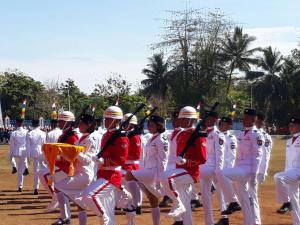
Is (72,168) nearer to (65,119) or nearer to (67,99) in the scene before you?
(65,119)

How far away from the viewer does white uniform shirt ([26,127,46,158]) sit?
1841cm

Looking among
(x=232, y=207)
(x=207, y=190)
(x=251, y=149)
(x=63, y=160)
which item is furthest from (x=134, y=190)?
(x=251, y=149)

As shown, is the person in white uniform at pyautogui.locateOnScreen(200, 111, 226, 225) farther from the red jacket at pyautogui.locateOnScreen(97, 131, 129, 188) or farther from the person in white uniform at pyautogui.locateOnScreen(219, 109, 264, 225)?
the red jacket at pyautogui.locateOnScreen(97, 131, 129, 188)

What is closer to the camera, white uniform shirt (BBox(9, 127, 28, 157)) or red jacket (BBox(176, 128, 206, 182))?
red jacket (BBox(176, 128, 206, 182))

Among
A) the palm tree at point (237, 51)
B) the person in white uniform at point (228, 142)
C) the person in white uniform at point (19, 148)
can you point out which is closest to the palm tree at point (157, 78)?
the palm tree at point (237, 51)

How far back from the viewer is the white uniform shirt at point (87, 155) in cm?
967

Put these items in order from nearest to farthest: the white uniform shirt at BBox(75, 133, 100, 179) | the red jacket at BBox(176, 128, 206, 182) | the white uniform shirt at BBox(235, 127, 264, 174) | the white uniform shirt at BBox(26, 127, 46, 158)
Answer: the white uniform shirt at BBox(75, 133, 100, 179)
the red jacket at BBox(176, 128, 206, 182)
the white uniform shirt at BBox(235, 127, 264, 174)
the white uniform shirt at BBox(26, 127, 46, 158)

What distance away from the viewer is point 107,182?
9008mm

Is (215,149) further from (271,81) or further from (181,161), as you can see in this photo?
(271,81)

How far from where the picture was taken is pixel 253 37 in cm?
7644

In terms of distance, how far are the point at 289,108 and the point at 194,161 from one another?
66068 mm

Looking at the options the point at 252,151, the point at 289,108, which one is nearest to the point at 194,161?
the point at 252,151

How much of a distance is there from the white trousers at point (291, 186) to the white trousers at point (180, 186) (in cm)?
191

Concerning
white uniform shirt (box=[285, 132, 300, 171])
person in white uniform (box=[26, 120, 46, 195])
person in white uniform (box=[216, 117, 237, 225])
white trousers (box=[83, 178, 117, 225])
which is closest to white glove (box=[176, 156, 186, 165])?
white trousers (box=[83, 178, 117, 225])
